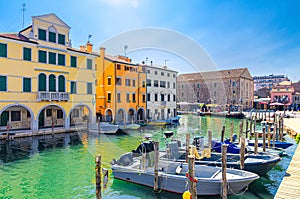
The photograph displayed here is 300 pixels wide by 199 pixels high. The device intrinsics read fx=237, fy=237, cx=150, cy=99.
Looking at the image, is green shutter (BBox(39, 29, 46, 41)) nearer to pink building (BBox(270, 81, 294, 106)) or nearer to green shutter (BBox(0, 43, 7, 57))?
green shutter (BBox(0, 43, 7, 57))

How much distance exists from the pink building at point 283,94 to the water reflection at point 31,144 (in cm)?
5455

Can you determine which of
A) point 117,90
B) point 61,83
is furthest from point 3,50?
point 117,90

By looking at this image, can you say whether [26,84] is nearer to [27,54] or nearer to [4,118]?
[27,54]

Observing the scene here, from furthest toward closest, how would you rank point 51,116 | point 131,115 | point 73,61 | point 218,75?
point 218,75
point 131,115
point 51,116
point 73,61

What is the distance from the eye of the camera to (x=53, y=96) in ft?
70.9

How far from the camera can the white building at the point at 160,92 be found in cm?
3272

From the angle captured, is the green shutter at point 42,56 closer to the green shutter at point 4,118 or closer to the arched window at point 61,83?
the arched window at point 61,83

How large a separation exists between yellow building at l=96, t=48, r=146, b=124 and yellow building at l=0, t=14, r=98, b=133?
8.75 feet

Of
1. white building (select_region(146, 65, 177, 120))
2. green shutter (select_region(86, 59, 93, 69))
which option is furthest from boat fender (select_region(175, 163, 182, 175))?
white building (select_region(146, 65, 177, 120))

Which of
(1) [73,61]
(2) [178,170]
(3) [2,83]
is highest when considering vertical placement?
(1) [73,61]

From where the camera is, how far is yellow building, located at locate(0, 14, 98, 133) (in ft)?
63.1

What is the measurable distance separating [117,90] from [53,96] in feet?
26.0

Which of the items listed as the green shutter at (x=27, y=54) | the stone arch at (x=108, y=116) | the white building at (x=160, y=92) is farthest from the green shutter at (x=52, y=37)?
the white building at (x=160, y=92)

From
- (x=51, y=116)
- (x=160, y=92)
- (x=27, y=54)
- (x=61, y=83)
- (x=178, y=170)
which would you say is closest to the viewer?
(x=178, y=170)
